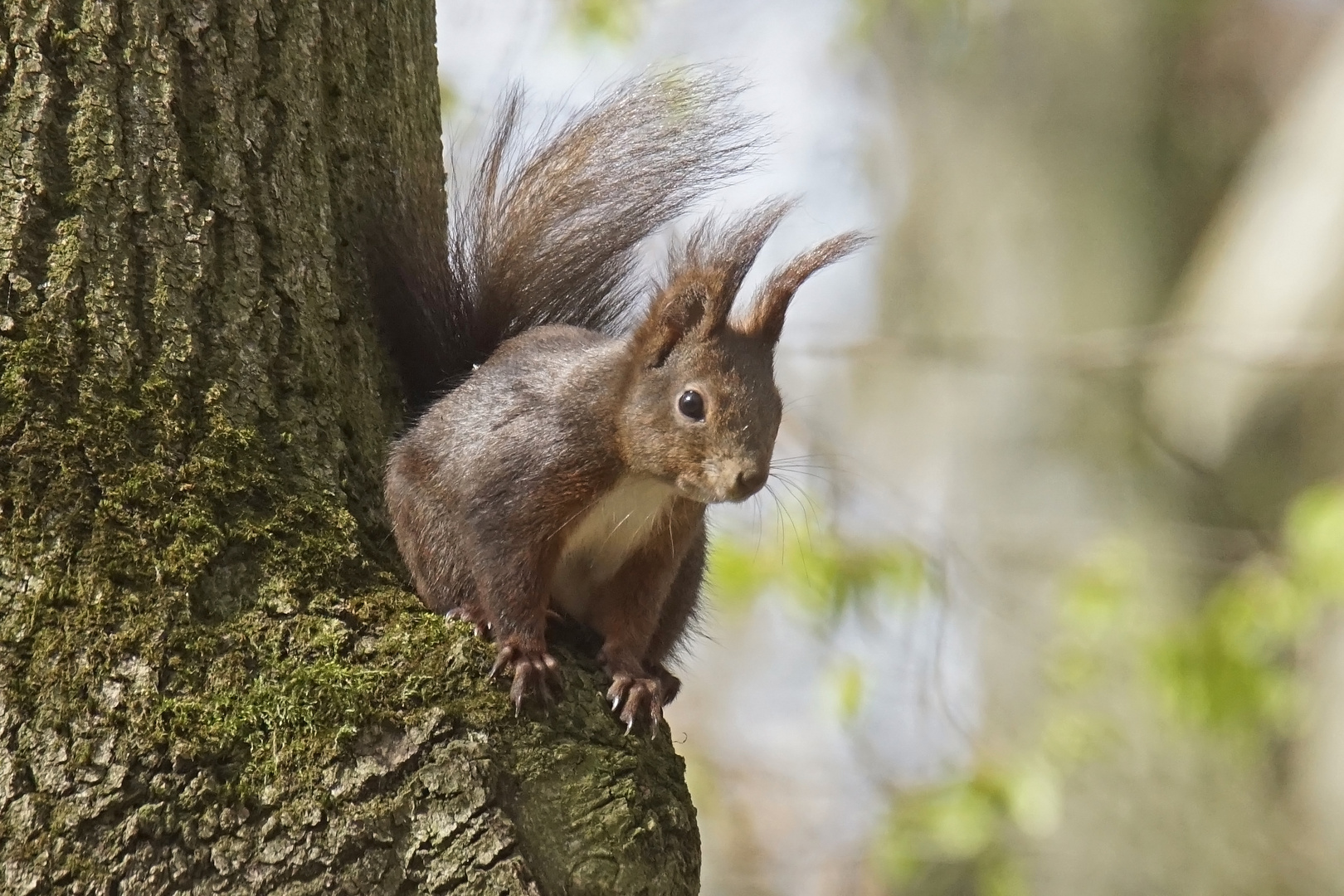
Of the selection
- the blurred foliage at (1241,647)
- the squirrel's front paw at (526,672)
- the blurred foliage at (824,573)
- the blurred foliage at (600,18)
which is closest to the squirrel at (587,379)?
the squirrel's front paw at (526,672)

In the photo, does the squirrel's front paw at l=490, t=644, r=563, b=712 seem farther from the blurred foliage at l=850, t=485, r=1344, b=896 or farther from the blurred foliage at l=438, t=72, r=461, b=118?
the blurred foliage at l=438, t=72, r=461, b=118

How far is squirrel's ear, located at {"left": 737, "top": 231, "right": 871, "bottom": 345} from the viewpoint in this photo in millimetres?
2496

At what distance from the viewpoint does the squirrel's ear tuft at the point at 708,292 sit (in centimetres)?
239

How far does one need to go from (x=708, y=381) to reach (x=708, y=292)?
15 cm

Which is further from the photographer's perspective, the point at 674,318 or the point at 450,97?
the point at 450,97

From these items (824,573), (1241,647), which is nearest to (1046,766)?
(1241,647)

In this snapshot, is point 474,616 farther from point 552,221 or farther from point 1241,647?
point 1241,647

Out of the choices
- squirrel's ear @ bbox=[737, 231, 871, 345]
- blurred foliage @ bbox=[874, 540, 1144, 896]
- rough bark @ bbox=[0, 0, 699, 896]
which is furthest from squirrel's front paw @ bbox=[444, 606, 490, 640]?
blurred foliage @ bbox=[874, 540, 1144, 896]

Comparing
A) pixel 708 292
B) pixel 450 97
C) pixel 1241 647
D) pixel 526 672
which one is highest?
pixel 450 97

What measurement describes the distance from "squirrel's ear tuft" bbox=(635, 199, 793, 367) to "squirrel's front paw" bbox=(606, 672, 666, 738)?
60 centimetres

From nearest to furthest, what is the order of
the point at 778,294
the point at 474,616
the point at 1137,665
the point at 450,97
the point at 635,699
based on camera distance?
the point at 635,699, the point at 474,616, the point at 778,294, the point at 450,97, the point at 1137,665

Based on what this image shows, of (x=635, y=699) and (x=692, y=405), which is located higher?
(x=692, y=405)

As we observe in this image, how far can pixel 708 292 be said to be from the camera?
2.40 metres

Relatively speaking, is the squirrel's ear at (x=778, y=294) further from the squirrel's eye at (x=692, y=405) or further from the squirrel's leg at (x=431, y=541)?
the squirrel's leg at (x=431, y=541)
